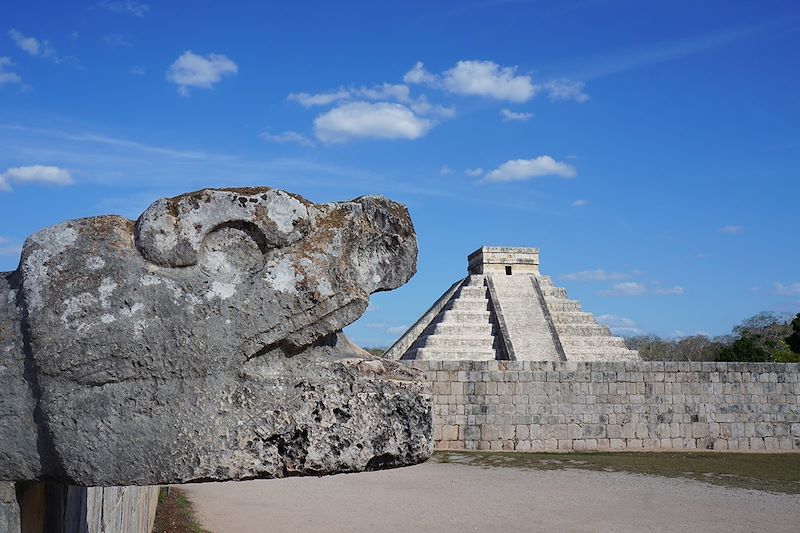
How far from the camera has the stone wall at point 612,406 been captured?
18484 mm

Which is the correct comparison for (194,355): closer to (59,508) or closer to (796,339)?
(59,508)

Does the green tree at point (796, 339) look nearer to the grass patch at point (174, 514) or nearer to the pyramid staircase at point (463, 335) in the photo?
the pyramid staircase at point (463, 335)

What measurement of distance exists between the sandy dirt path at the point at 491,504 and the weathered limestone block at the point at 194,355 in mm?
7925

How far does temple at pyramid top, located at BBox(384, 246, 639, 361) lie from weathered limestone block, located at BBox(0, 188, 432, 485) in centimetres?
2424

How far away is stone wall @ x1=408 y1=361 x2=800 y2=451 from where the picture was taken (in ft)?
60.6

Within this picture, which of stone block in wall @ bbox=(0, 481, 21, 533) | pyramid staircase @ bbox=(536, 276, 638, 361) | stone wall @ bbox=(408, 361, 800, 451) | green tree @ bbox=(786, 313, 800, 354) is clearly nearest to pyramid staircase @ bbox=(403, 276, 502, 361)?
pyramid staircase @ bbox=(536, 276, 638, 361)

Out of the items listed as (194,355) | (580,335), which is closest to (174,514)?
(194,355)

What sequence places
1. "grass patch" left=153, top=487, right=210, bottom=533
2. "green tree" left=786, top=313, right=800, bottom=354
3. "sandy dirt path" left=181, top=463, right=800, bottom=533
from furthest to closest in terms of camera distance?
1. "green tree" left=786, top=313, right=800, bottom=354
2. "sandy dirt path" left=181, top=463, right=800, bottom=533
3. "grass patch" left=153, top=487, right=210, bottom=533

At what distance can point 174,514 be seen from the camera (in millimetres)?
10234

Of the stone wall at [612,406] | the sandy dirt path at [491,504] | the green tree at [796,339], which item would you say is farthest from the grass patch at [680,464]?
the green tree at [796,339]

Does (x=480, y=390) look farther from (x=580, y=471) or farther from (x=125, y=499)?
(x=125, y=499)

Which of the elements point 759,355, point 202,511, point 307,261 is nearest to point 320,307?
point 307,261

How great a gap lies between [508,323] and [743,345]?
732 inches

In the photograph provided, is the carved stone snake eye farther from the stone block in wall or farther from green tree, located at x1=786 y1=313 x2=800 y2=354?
green tree, located at x1=786 y1=313 x2=800 y2=354
